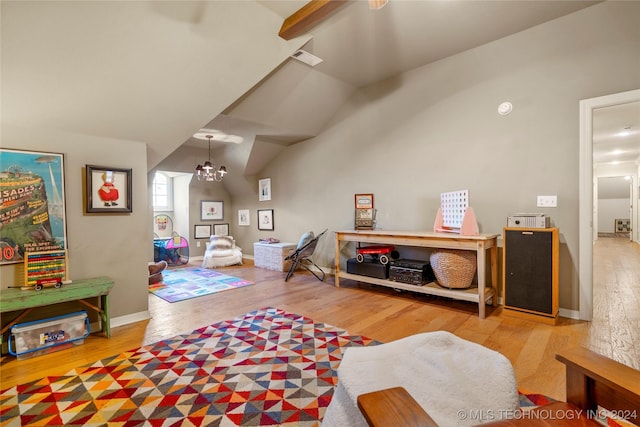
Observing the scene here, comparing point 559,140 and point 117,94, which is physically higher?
point 117,94

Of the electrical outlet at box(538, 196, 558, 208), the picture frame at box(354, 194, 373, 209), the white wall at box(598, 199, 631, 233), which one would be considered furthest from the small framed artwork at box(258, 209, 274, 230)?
the white wall at box(598, 199, 631, 233)

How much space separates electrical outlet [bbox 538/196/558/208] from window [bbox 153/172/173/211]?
758 centimetres

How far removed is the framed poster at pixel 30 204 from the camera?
2.36 meters

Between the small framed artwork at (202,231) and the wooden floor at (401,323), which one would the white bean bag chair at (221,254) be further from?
the wooden floor at (401,323)

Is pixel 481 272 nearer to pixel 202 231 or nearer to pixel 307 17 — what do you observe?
pixel 307 17

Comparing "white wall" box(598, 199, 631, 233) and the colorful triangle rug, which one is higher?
"white wall" box(598, 199, 631, 233)

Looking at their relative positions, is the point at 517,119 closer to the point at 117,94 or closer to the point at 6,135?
the point at 117,94

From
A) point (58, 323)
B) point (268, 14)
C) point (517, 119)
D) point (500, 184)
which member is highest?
point (268, 14)

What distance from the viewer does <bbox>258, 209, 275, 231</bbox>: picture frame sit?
6402 mm

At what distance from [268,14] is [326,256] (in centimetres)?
365

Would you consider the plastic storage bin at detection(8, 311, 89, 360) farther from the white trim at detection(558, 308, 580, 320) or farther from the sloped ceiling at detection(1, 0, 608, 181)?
the white trim at detection(558, 308, 580, 320)

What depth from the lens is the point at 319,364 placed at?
206 cm

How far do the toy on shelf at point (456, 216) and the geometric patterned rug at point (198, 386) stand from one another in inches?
65.3

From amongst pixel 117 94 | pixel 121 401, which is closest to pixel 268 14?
pixel 117 94
